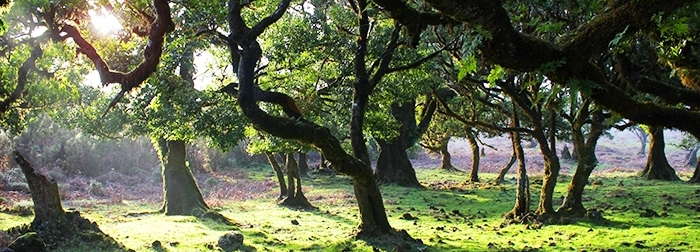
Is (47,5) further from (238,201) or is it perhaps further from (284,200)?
(238,201)

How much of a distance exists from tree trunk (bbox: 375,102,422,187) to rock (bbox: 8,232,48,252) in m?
21.0

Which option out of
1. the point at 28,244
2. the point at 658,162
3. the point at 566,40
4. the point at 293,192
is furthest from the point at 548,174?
the point at 658,162

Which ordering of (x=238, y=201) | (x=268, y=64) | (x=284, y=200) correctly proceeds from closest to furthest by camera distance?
(x=268, y=64) → (x=284, y=200) → (x=238, y=201)

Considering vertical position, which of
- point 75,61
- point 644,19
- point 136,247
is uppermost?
point 75,61

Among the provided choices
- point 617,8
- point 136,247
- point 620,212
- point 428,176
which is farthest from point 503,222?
point 428,176

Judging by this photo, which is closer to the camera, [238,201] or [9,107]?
[9,107]

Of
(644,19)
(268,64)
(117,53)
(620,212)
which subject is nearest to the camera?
(644,19)

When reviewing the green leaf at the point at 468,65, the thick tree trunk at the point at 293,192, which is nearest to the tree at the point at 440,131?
the thick tree trunk at the point at 293,192

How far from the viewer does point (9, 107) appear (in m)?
14.2

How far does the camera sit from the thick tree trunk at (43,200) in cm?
1172

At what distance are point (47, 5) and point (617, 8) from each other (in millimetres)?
10445

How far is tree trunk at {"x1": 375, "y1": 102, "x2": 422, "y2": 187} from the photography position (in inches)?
1175

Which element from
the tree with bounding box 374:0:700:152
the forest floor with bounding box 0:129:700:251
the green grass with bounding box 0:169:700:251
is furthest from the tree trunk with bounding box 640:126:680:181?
the tree with bounding box 374:0:700:152

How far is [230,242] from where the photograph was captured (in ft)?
39.4
